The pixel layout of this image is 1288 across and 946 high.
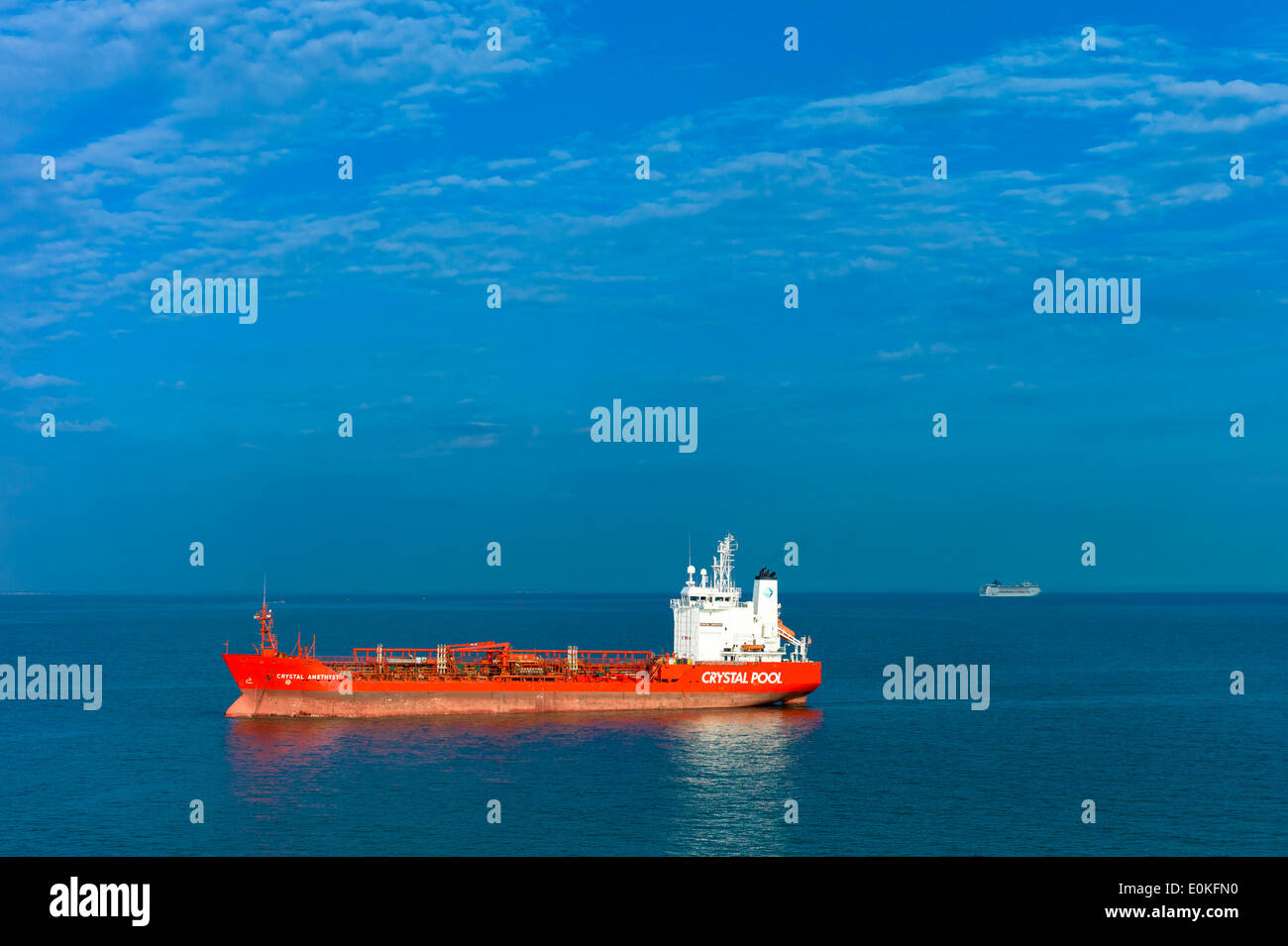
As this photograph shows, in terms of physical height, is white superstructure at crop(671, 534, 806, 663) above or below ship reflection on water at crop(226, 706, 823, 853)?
above

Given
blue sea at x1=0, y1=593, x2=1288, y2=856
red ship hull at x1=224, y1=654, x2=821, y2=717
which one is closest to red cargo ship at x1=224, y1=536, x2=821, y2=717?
red ship hull at x1=224, y1=654, x2=821, y2=717

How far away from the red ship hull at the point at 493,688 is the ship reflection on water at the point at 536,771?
0.81m

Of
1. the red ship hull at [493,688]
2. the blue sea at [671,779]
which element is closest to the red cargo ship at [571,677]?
the red ship hull at [493,688]

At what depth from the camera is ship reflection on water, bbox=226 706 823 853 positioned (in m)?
41.3

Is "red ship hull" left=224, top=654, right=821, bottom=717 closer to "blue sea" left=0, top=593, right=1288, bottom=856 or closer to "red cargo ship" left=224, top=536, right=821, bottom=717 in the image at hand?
"red cargo ship" left=224, top=536, right=821, bottom=717

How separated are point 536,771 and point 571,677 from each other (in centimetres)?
1783

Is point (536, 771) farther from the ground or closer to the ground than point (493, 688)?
closer to the ground

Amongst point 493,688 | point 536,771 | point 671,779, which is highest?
point 493,688

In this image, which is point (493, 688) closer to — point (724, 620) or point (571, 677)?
point (571, 677)

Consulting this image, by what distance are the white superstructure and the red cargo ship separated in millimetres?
69

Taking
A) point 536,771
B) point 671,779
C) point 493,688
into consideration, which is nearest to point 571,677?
point 493,688

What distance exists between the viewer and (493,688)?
66.6m
